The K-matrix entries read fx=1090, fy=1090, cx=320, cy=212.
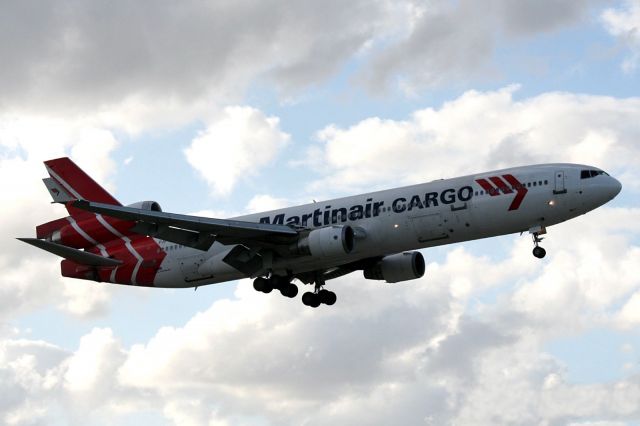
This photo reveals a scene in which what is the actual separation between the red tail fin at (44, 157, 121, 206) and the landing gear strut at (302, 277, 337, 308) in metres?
13.7

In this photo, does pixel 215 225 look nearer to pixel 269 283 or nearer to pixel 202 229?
pixel 202 229

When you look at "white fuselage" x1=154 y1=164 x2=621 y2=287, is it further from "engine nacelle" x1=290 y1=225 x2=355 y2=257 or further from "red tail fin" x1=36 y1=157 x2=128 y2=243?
"red tail fin" x1=36 y1=157 x2=128 y2=243

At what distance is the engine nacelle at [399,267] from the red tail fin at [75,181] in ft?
57.3

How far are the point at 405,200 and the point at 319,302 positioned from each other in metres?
11.5

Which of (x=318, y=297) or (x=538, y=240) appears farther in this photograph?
(x=318, y=297)

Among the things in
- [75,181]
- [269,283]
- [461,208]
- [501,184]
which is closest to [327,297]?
[269,283]

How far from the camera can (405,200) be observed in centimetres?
5684

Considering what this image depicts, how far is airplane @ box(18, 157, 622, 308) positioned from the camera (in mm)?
55188

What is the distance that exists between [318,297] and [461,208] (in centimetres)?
1336

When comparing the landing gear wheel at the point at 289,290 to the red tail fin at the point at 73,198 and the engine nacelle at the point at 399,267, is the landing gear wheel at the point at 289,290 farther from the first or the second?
the red tail fin at the point at 73,198

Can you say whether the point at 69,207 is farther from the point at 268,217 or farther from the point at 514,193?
the point at 514,193

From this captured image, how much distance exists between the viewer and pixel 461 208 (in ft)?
183

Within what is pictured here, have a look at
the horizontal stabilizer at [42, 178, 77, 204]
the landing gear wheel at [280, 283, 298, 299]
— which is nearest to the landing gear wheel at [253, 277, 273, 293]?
the landing gear wheel at [280, 283, 298, 299]

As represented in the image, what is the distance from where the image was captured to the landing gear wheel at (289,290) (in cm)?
6153
